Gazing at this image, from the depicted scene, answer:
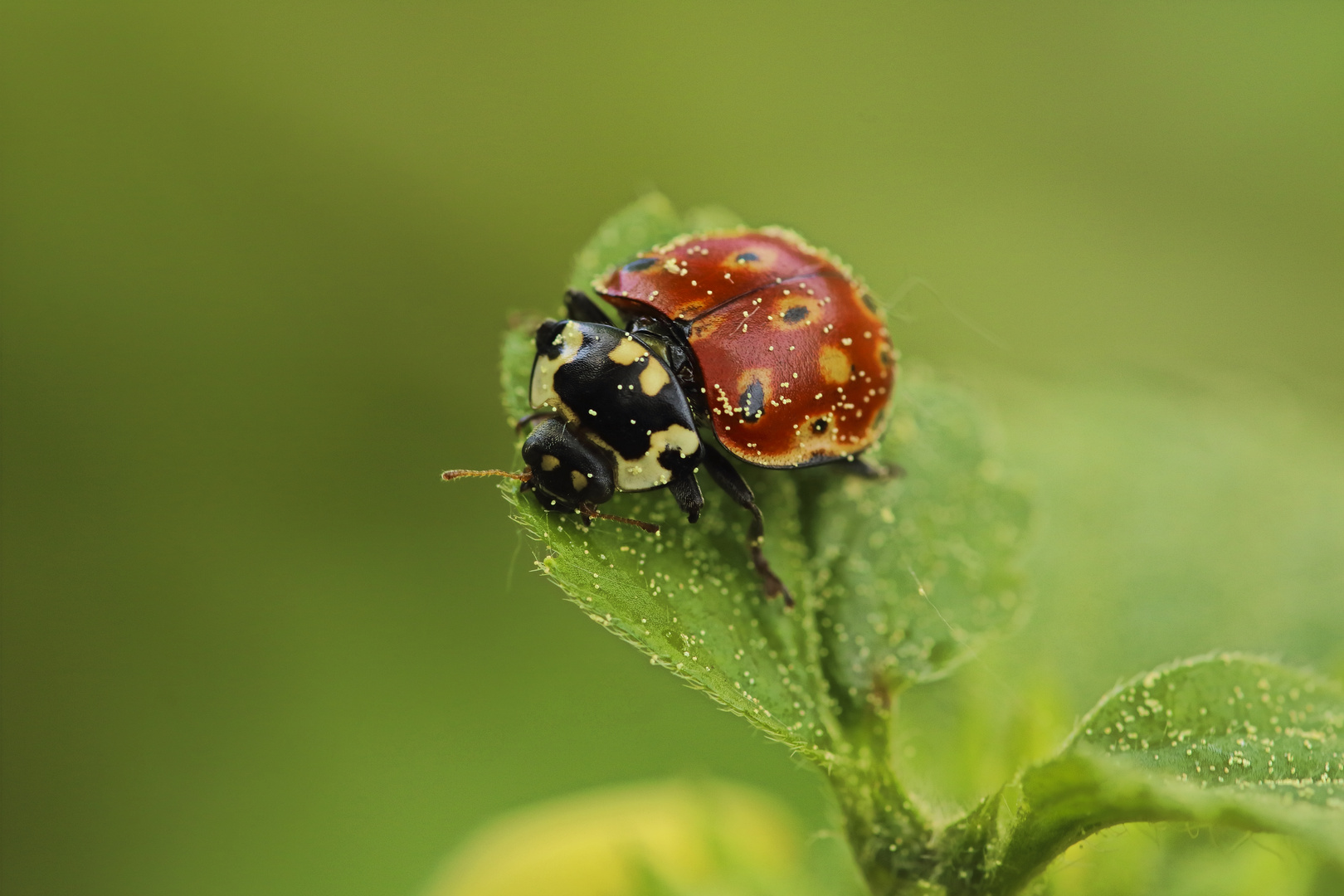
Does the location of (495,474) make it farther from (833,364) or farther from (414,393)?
(414,393)

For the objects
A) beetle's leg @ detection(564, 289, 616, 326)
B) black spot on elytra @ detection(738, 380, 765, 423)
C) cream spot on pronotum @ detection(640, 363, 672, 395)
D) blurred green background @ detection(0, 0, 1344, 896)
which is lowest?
blurred green background @ detection(0, 0, 1344, 896)

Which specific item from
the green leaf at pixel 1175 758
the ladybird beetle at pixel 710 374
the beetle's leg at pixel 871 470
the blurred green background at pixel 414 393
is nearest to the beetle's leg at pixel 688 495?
the ladybird beetle at pixel 710 374

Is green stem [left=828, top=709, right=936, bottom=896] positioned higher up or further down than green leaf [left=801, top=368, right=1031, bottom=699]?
further down

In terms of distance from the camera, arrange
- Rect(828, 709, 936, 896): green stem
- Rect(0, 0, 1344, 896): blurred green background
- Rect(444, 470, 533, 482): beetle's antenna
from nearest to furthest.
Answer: Rect(828, 709, 936, 896): green stem, Rect(444, 470, 533, 482): beetle's antenna, Rect(0, 0, 1344, 896): blurred green background

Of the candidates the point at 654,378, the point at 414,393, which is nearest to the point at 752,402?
the point at 654,378

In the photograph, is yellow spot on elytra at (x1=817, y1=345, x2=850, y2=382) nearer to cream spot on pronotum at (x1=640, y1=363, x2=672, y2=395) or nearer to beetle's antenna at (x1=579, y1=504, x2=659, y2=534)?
cream spot on pronotum at (x1=640, y1=363, x2=672, y2=395)

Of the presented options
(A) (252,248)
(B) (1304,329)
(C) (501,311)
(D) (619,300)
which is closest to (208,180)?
(A) (252,248)

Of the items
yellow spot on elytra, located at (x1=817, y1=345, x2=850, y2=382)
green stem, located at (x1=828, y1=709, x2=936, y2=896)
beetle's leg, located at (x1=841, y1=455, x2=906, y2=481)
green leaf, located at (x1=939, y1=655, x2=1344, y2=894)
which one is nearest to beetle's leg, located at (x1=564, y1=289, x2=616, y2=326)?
yellow spot on elytra, located at (x1=817, y1=345, x2=850, y2=382)
